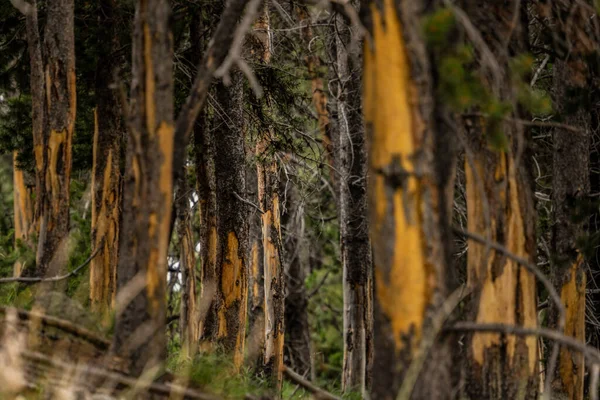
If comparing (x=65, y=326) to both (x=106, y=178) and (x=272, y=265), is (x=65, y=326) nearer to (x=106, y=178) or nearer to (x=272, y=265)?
(x=106, y=178)

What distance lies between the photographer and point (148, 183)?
15.8ft

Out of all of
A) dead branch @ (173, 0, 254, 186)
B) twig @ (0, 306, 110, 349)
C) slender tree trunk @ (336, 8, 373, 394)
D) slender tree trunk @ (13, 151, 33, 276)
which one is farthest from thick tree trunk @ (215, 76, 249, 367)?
slender tree trunk @ (13, 151, 33, 276)

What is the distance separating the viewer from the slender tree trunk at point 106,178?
9.55m

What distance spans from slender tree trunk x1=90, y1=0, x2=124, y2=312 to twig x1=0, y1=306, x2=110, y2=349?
14.0ft

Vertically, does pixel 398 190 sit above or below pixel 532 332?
above

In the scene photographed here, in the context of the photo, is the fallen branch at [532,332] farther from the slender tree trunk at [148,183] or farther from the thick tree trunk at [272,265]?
the thick tree trunk at [272,265]

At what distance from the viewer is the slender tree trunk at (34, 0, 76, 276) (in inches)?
261

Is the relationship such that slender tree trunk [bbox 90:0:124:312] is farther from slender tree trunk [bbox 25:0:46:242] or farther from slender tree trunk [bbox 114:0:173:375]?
slender tree trunk [bbox 114:0:173:375]

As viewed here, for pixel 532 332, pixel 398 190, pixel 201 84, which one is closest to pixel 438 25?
pixel 398 190

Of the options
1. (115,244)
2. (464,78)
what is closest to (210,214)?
(115,244)

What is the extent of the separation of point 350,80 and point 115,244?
474 centimetres

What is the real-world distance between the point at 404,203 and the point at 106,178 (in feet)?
20.2

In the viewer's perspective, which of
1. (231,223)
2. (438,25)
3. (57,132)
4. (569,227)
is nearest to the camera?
(438,25)

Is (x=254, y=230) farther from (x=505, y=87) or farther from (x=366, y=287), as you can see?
(x=505, y=87)
